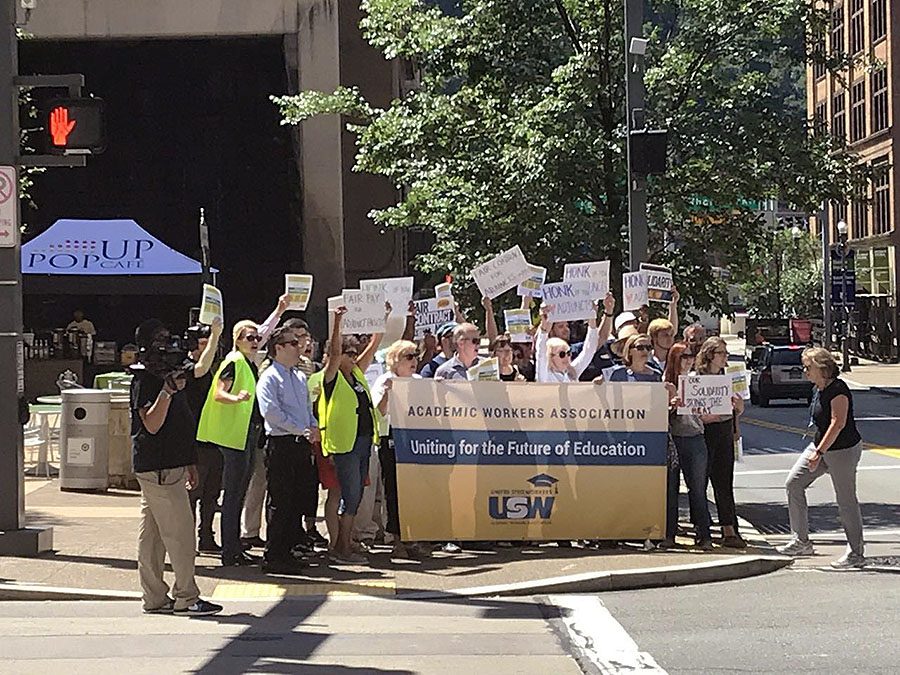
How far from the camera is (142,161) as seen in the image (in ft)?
94.4

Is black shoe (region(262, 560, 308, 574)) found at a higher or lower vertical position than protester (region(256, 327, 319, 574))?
lower

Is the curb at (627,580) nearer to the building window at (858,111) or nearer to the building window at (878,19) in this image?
the building window at (878,19)

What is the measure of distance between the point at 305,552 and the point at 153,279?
11891 millimetres

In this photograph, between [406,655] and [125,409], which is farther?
[125,409]

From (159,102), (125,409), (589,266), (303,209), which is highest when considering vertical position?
(159,102)

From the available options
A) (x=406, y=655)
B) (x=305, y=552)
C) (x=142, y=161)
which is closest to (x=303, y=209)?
(x=142, y=161)

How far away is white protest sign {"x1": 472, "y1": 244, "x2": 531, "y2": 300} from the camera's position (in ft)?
45.7

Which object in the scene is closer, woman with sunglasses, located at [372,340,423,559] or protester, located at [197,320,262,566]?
protester, located at [197,320,262,566]

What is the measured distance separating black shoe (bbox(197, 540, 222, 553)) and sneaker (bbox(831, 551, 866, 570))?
5122mm

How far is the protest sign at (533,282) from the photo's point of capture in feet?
46.0

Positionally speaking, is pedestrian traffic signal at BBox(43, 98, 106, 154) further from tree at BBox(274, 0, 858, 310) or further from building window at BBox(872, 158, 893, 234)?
building window at BBox(872, 158, 893, 234)

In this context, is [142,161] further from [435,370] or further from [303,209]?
[435,370]

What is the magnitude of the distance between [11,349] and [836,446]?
6.77m

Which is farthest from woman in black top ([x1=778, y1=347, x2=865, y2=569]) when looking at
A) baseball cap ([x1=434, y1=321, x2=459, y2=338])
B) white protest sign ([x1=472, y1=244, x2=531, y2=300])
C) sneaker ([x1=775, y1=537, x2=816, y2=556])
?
baseball cap ([x1=434, y1=321, x2=459, y2=338])
